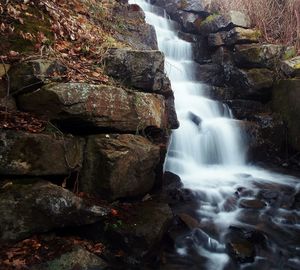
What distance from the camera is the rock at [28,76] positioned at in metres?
4.28

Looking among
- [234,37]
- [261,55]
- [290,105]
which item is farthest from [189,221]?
[234,37]

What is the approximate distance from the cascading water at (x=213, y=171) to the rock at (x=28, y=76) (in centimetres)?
269

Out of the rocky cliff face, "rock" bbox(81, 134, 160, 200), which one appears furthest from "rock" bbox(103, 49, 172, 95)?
"rock" bbox(81, 134, 160, 200)

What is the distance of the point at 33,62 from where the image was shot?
4352mm

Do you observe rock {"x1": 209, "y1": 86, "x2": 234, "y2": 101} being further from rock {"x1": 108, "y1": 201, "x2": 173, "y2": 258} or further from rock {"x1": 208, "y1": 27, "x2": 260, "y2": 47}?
rock {"x1": 108, "y1": 201, "x2": 173, "y2": 258}

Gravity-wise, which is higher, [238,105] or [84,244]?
[238,105]

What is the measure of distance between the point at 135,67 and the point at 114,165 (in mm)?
1601

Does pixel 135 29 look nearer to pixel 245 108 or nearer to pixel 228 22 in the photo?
pixel 245 108

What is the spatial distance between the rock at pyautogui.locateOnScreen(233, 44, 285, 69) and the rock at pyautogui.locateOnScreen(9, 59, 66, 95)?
634 cm

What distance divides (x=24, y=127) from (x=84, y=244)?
1466 mm

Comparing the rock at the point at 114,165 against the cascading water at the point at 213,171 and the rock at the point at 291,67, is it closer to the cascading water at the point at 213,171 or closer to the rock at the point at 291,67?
the cascading water at the point at 213,171

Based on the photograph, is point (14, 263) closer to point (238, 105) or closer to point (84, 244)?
point (84, 244)

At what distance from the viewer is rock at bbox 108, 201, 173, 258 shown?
411 centimetres

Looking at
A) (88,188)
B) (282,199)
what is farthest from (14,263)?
(282,199)
